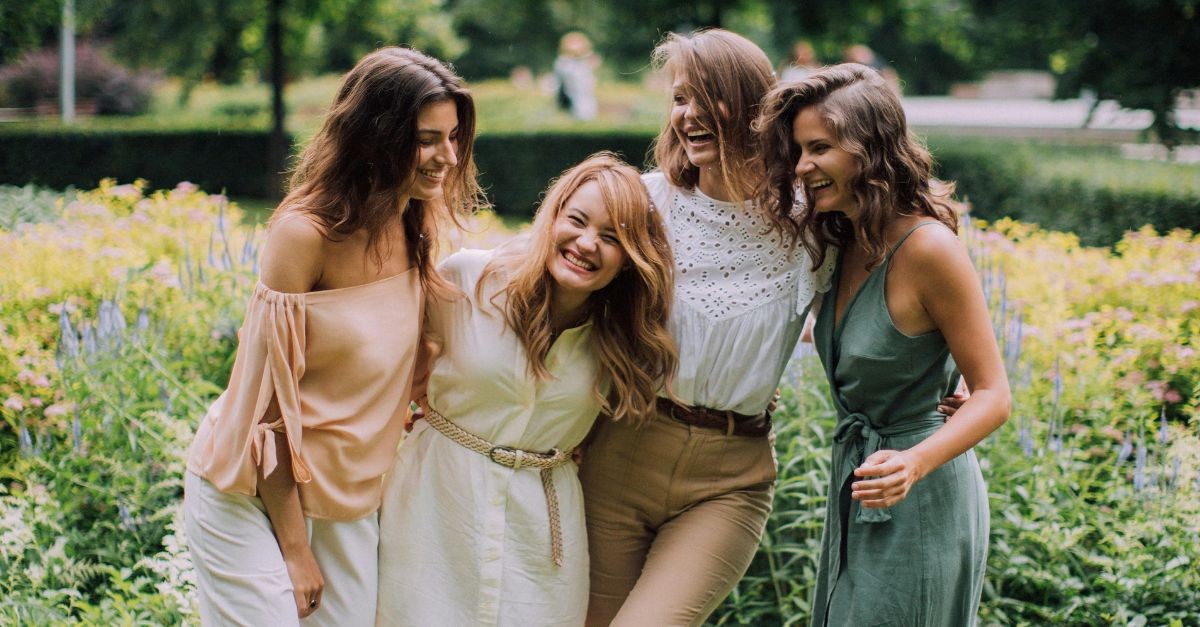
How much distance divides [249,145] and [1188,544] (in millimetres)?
13491

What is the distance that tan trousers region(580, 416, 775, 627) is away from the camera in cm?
287

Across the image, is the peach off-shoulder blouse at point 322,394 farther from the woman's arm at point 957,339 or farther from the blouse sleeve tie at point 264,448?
the woman's arm at point 957,339

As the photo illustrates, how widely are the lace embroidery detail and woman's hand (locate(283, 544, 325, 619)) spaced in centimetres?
120

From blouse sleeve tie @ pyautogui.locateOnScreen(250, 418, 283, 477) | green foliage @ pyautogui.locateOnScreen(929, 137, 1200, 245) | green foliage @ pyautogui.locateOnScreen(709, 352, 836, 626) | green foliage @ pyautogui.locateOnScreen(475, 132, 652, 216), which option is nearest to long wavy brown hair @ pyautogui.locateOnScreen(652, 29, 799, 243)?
green foliage @ pyautogui.locateOnScreen(709, 352, 836, 626)

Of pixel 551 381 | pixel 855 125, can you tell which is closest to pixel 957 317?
pixel 855 125

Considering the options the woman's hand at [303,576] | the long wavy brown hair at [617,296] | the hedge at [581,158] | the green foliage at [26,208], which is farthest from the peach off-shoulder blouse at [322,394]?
the hedge at [581,158]

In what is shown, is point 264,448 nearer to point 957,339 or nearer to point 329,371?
point 329,371

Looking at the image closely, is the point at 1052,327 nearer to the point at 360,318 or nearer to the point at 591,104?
the point at 360,318

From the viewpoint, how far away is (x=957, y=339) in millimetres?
2494

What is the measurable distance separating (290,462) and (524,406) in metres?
0.59

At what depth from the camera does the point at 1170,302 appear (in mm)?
5129

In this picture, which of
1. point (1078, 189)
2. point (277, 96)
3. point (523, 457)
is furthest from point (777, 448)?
point (277, 96)

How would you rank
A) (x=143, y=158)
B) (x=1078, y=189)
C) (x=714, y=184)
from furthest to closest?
1. (x=143, y=158)
2. (x=1078, y=189)
3. (x=714, y=184)

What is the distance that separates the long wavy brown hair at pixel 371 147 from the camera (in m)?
2.55
